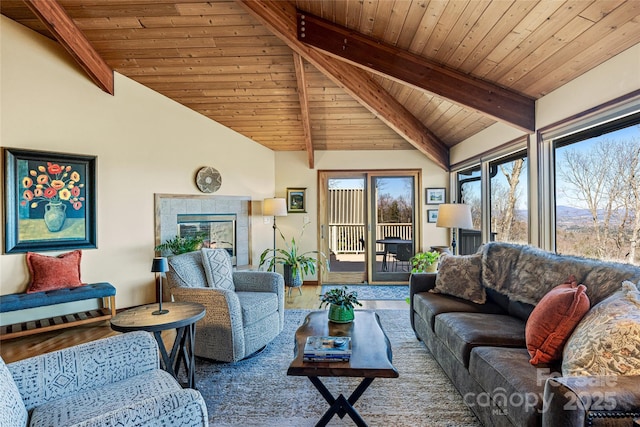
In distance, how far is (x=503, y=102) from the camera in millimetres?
3061

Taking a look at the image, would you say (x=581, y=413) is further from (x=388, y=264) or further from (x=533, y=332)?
(x=388, y=264)

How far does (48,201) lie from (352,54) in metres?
3.77

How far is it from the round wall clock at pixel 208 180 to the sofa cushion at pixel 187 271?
188cm

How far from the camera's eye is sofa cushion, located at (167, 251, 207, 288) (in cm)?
271

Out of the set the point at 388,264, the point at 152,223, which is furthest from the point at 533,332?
the point at 152,223

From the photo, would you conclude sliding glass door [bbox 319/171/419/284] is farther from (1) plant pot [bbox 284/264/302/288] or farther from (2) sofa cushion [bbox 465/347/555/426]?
(2) sofa cushion [bbox 465/347/555/426]

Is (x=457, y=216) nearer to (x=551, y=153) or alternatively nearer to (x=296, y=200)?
(x=551, y=153)

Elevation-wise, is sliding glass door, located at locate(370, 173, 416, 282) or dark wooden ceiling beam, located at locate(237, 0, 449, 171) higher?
dark wooden ceiling beam, located at locate(237, 0, 449, 171)

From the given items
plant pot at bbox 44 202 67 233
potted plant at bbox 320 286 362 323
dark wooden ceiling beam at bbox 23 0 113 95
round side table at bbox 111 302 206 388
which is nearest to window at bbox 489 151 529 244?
potted plant at bbox 320 286 362 323

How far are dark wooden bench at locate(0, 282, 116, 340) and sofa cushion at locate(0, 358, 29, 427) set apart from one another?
2.40 meters

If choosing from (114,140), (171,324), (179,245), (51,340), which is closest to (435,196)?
(179,245)

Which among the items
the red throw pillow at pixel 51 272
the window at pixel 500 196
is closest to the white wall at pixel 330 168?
the window at pixel 500 196

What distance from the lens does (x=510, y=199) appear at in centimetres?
371

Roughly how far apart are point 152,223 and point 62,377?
10.2 feet
